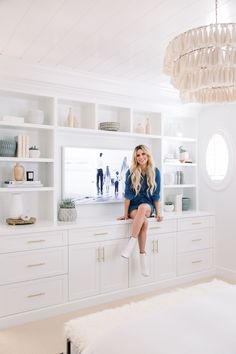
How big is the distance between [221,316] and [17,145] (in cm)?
251

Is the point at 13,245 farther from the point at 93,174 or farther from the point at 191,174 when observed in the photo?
the point at 191,174

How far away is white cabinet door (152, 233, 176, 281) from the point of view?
4.00 meters

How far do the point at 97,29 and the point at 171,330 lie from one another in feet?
6.90

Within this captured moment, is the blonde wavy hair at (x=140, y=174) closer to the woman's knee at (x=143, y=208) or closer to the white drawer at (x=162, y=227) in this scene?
the woman's knee at (x=143, y=208)

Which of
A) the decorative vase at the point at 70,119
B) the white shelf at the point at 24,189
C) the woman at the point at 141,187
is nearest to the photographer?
the white shelf at the point at 24,189

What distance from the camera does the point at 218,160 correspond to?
15.2 ft

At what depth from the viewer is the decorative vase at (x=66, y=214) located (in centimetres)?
365

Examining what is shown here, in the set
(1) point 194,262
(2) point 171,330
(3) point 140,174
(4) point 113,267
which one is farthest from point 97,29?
(1) point 194,262

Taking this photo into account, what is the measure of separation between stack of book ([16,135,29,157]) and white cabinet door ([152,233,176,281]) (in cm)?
180

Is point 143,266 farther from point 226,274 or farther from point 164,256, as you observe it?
point 226,274

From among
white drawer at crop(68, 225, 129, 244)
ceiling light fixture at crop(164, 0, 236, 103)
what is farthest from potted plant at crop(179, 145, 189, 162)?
ceiling light fixture at crop(164, 0, 236, 103)

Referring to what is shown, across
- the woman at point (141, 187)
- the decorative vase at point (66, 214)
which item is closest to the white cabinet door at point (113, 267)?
the woman at point (141, 187)

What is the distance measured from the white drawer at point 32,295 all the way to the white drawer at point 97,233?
416 mm

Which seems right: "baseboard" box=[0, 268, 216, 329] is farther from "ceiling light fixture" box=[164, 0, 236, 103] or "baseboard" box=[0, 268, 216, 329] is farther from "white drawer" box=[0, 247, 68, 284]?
"ceiling light fixture" box=[164, 0, 236, 103]
